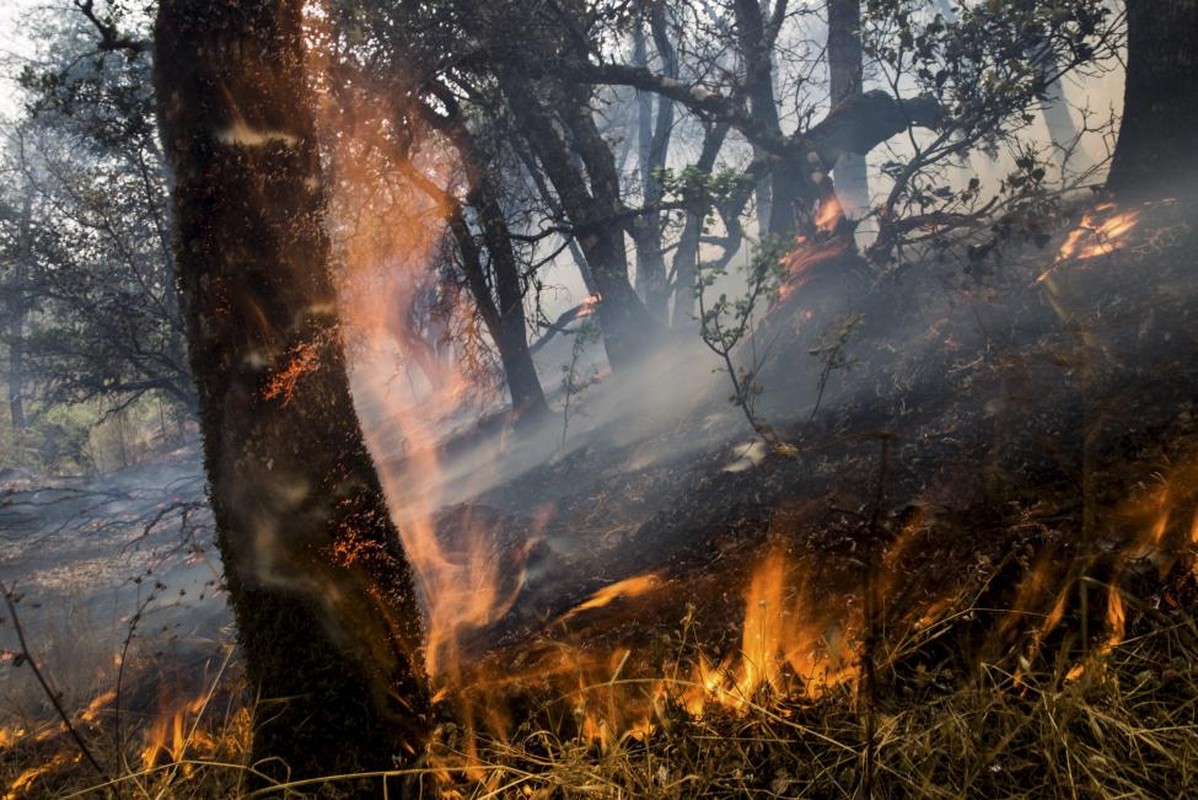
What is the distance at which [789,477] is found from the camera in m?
5.27

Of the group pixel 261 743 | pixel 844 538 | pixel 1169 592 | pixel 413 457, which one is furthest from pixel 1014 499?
pixel 413 457

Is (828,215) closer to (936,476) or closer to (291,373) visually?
(936,476)

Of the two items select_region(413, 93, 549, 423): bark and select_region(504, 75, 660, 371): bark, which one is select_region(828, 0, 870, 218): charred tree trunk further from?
select_region(413, 93, 549, 423): bark

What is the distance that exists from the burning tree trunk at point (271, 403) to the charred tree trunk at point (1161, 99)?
6615 millimetres

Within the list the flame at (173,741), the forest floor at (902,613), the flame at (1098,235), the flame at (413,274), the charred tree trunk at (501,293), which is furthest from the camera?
the charred tree trunk at (501,293)

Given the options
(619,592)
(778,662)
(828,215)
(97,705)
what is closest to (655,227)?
(828,215)

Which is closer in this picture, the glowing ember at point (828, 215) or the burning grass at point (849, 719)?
the burning grass at point (849, 719)

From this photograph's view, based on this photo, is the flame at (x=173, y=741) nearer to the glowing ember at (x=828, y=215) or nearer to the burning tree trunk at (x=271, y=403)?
the burning tree trunk at (x=271, y=403)

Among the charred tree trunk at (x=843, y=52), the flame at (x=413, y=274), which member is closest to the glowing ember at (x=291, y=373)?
the flame at (x=413, y=274)

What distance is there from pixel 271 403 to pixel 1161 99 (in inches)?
279

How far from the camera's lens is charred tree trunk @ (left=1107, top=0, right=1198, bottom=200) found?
5.48 metres

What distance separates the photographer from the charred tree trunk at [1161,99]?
548cm

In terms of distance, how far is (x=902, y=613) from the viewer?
264 cm

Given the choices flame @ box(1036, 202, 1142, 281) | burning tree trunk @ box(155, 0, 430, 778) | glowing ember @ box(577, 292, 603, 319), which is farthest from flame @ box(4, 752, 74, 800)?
glowing ember @ box(577, 292, 603, 319)
